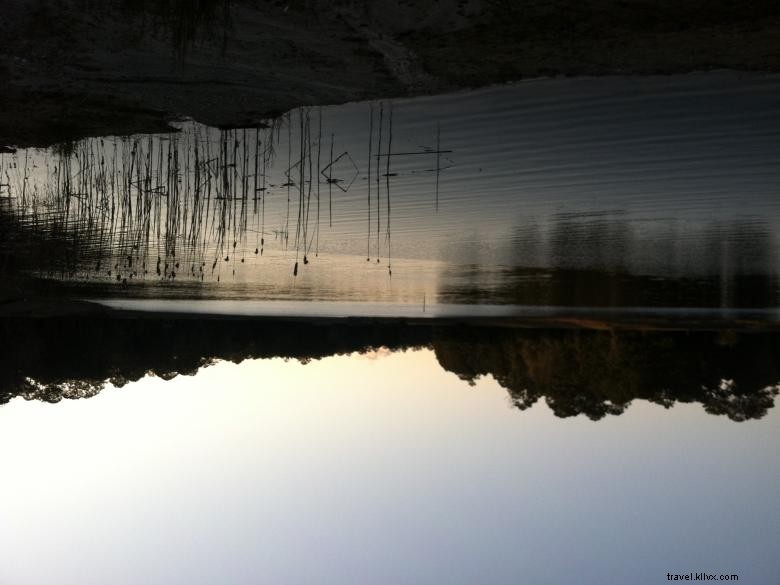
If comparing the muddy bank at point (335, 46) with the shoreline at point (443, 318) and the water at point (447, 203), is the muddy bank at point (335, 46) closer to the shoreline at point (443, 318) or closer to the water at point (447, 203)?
the water at point (447, 203)

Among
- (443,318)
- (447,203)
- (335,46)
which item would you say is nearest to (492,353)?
(443,318)

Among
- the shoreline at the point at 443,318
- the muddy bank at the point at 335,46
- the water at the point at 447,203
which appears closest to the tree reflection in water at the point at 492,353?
the shoreline at the point at 443,318

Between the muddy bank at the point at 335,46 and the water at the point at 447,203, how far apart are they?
1.59ft

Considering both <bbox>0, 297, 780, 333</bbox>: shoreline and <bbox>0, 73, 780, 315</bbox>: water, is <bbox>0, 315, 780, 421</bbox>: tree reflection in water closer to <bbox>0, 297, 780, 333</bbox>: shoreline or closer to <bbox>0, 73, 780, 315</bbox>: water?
<bbox>0, 297, 780, 333</bbox>: shoreline

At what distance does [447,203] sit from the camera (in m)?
10.7

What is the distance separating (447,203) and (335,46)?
12.0 feet

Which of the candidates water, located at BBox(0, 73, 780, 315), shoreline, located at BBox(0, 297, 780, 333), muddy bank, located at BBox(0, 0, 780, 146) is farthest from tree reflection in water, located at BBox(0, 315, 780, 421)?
muddy bank, located at BBox(0, 0, 780, 146)

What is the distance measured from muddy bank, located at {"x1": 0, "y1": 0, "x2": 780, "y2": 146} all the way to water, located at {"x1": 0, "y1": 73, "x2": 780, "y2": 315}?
48 cm

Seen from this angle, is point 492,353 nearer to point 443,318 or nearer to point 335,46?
point 443,318

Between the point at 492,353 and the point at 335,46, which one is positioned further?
the point at 492,353

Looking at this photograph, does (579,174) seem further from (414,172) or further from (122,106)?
(122,106)

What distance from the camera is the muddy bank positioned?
701 centimetres

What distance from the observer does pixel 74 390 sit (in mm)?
15797

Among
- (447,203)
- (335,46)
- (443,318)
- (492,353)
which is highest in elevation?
(335,46)
